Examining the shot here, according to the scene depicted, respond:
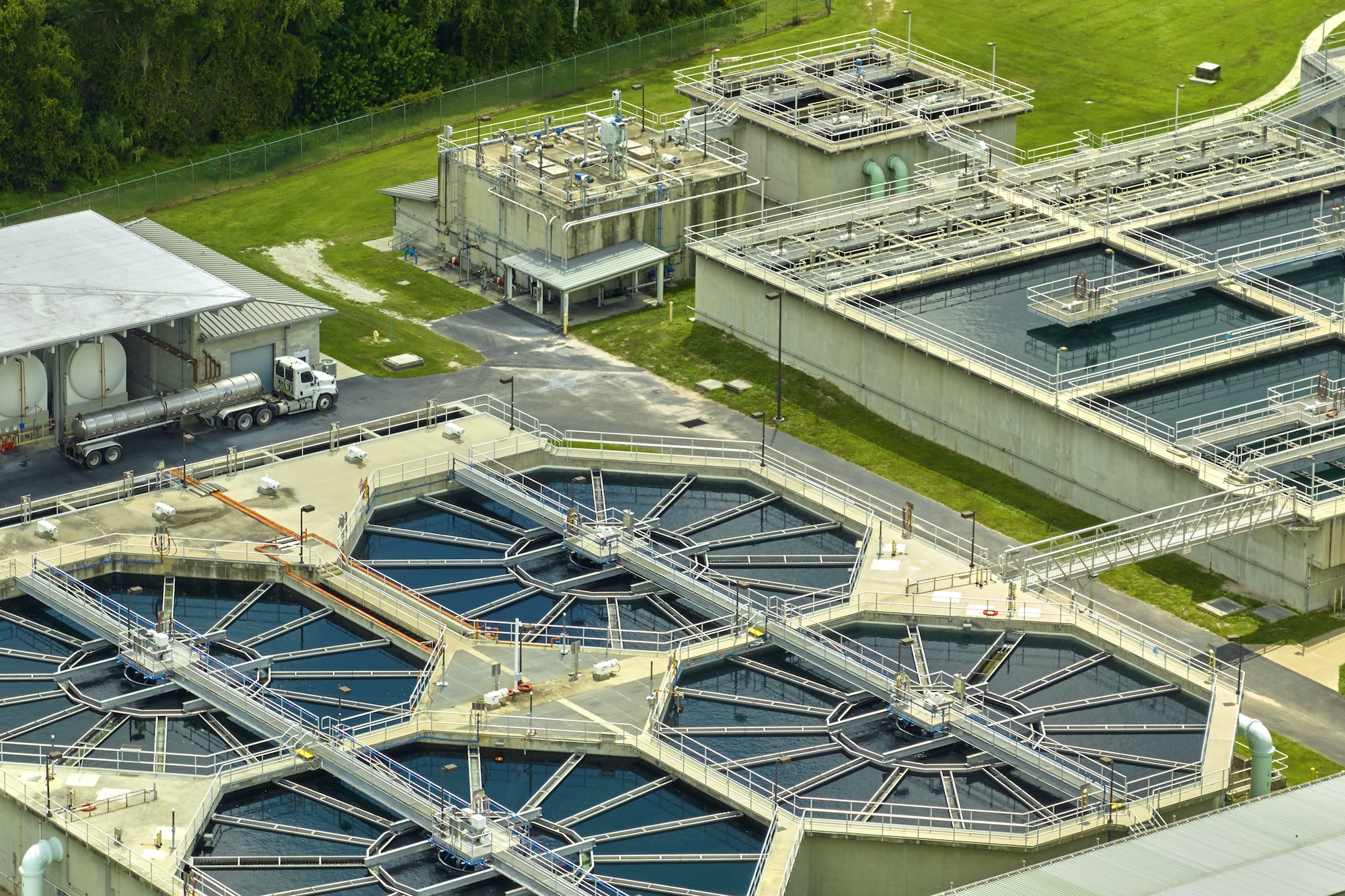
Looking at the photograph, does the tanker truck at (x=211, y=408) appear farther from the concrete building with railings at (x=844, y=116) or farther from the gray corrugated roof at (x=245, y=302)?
the concrete building with railings at (x=844, y=116)

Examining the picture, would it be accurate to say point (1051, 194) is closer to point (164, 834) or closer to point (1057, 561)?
point (1057, 561)

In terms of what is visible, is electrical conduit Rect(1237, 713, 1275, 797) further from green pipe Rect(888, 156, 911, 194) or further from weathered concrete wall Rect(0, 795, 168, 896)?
green pipe Rect(888, 156, 911, 194)

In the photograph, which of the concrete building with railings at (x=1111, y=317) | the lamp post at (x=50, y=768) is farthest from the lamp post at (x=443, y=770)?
the concrete building with railings at (x=1111, y=317)

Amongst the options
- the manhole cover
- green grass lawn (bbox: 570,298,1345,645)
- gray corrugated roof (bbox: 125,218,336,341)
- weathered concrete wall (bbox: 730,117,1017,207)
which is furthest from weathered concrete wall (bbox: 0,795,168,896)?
weathered concrete wall (bbox: 730,117,1017,207)

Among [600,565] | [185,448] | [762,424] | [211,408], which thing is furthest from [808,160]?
[600,565]

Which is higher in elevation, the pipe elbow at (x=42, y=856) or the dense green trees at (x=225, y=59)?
the dense green trees at (x=225, y=59)

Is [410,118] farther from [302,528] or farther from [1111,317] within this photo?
[302,528]

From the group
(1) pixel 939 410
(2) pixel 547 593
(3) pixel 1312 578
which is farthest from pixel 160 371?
(3) pixel 1312 578
